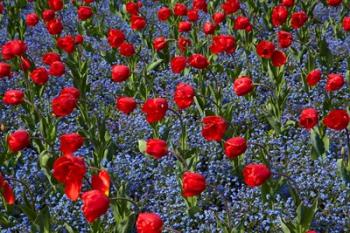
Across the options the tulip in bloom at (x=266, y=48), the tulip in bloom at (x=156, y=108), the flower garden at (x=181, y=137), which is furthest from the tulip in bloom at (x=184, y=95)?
the tulip in bloom at (x=266, y=48)

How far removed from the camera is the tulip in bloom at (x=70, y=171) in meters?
3.07

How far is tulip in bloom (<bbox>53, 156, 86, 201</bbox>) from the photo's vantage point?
307cm

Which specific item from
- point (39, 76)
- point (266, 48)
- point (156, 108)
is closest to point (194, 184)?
point (156, 108)

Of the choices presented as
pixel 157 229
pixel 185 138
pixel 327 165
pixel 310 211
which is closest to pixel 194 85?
pixel 185 138

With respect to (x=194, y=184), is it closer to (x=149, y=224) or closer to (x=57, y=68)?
(x=149, y=224)

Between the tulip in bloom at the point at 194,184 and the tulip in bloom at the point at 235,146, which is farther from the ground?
the tulip in bloom at the point at 235,146

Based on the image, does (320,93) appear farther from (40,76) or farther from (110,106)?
(40,76)

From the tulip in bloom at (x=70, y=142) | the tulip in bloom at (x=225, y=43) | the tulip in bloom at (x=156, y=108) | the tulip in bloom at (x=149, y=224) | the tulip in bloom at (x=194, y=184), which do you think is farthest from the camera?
the tulip in bloom at (x=225, y=43)

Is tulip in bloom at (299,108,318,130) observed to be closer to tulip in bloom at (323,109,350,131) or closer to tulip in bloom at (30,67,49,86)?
tulip in bloom at (323,109,350,131)

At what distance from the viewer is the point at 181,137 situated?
4.54 meters

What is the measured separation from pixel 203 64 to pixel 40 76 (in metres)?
1.24

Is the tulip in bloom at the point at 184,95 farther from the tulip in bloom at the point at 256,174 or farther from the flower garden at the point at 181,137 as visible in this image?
the tulip in bloom at the point at 256,174

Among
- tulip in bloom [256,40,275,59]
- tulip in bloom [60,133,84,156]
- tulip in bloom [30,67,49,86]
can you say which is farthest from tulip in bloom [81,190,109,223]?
tulip in bloom [256,40,275,59]

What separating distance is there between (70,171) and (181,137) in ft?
5.06
